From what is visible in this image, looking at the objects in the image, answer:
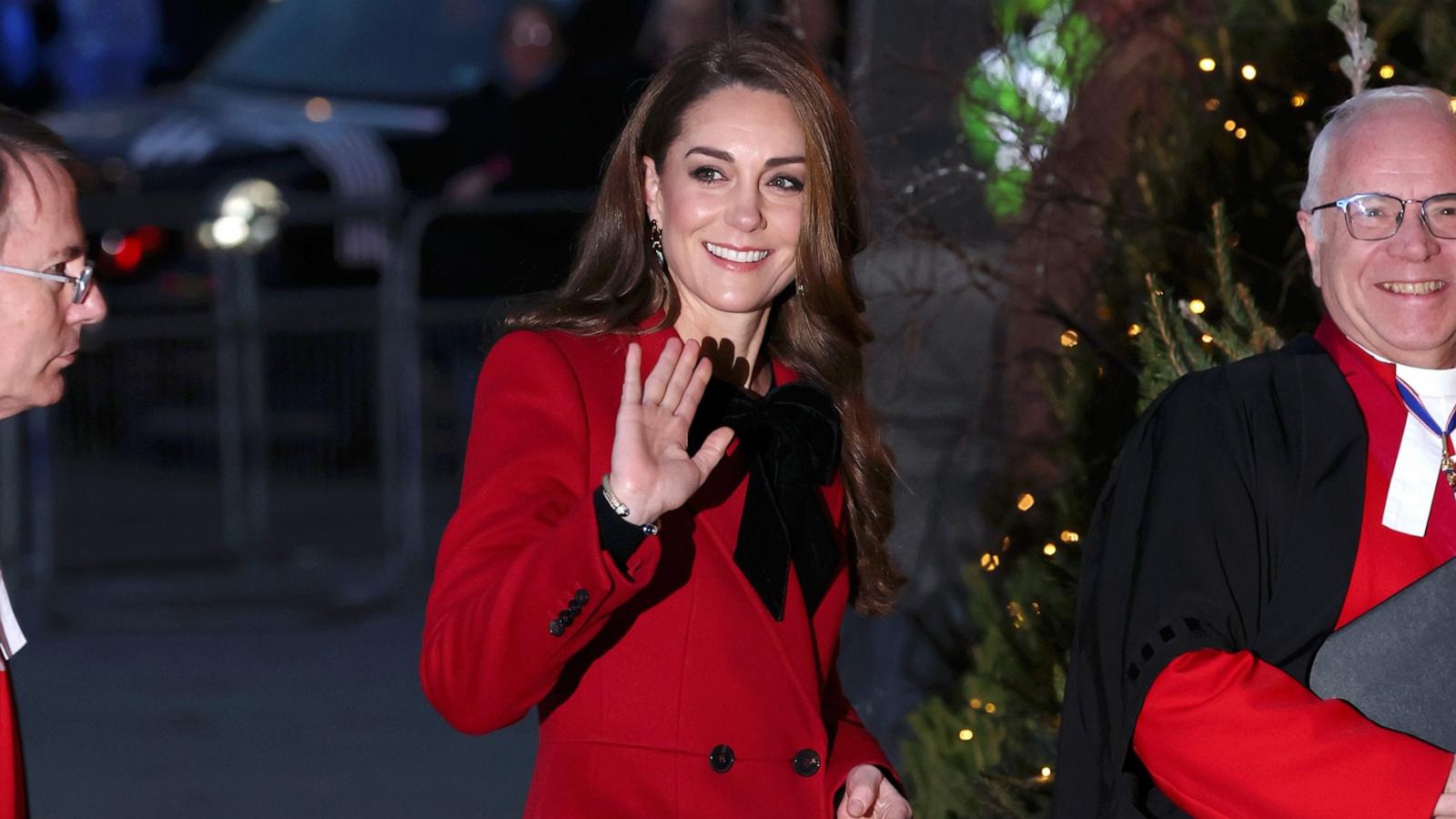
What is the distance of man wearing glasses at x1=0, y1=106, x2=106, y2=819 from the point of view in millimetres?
2500

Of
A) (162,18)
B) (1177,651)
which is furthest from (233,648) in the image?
(162,18)

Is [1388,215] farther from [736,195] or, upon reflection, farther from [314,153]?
[314,153]

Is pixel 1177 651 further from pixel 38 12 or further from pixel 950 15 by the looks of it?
pixel 38 12

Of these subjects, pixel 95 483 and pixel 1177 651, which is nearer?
pixel 1177 651

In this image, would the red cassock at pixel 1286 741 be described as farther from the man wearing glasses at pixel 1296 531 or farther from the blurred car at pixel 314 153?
the blurred car at pixel 314 153

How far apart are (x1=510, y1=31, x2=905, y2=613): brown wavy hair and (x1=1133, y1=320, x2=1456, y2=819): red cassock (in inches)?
28.8

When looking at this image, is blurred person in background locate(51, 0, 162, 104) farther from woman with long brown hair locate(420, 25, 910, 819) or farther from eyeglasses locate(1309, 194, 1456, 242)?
eyeglasses locate(1309, 194, 1456, 242)

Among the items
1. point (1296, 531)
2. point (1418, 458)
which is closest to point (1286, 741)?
point (1296, 531)

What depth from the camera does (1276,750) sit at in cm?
257

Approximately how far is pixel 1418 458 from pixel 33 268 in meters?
1.90

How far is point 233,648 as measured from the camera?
8477mm

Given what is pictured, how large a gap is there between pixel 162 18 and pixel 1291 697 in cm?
1474

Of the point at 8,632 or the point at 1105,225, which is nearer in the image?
the point at 8,632

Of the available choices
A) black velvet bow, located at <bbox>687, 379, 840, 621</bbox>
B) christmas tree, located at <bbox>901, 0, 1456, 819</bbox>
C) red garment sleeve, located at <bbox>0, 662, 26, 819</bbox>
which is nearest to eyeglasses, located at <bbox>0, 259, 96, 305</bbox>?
red garment sleeve, located at <bbox>0, 662, 26, 819</bbox>
